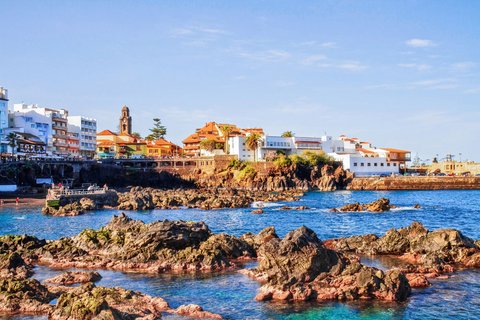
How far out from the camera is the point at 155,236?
1462 inches

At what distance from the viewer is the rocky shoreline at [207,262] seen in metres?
25.9

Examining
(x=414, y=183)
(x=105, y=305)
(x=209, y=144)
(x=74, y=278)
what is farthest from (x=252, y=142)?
(x=105, y=305)

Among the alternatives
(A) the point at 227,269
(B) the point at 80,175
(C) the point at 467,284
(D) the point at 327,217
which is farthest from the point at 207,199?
(C) the point at 467,284

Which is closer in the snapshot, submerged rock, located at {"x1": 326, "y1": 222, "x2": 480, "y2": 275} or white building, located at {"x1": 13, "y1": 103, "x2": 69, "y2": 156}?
submerged rock, located at {"x1": 326, "y1": 222, "x2": 480, "y2": 275}

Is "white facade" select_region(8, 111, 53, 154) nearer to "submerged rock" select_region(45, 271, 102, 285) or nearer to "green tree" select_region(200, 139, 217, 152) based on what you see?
"green tree" select_region(200, 139, 217, 152)

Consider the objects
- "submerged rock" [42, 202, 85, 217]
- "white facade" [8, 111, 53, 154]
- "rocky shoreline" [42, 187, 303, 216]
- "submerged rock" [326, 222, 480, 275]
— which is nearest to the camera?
"submerged rock" [326, 222, 480, 275]

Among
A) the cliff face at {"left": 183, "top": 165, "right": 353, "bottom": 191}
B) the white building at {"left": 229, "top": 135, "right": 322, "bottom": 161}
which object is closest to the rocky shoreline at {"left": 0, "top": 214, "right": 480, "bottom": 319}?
the cliff face at {"left": 183, "top": 165, "right": 353, "bottom": 191}

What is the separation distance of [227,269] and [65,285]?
10020 millimetres

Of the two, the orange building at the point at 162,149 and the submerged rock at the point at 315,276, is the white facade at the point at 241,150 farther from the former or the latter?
the submerged rock at the point at 315,276

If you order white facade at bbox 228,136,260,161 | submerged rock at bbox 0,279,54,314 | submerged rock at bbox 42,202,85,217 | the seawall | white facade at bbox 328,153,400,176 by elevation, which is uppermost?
white facade at bbox 228,136,260,161

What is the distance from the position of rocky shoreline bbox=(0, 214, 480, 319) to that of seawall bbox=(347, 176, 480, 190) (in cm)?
9648

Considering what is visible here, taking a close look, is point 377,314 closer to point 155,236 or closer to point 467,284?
point 467,284

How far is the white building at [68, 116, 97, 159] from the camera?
158837 millimetres

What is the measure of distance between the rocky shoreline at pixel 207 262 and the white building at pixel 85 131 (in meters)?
119
